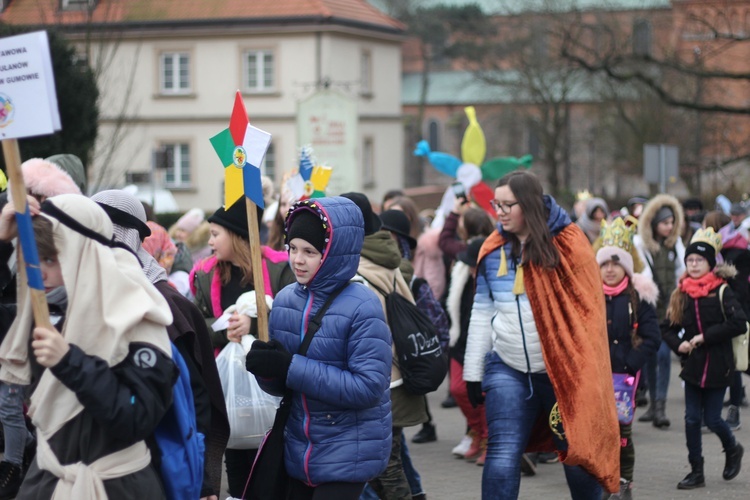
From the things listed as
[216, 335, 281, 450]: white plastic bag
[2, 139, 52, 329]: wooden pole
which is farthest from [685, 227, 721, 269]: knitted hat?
[2, 139, 52, 329]: wooden pole

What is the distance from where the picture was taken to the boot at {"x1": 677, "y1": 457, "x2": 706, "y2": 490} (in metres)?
8.49

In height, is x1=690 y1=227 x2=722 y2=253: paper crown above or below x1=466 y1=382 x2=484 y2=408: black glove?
above

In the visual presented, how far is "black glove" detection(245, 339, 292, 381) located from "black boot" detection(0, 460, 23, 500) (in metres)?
3.44

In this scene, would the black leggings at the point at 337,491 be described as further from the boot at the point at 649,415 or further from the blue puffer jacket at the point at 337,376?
the boot at the point at 649,415

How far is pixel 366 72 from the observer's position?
48906 mm

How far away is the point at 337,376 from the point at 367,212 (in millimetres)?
2069

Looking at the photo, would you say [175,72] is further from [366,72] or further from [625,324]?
[625,324]

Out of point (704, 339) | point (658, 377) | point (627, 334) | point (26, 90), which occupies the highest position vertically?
point (26, 90)

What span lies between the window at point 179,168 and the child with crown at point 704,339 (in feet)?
129

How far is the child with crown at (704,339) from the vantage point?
8.55 meters

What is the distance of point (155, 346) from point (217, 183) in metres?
43.3

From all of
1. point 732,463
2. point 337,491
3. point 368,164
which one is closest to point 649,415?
point 732,463

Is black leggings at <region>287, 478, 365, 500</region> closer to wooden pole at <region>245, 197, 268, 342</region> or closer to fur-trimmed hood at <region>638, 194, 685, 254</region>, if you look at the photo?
wooden pole at <region>245, 197, 268, 342</region>

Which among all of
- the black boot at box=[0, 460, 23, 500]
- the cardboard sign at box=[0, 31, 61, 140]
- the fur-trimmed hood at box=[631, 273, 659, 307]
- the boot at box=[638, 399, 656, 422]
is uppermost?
the cardboard sign at box=[0, 31, 61, 140]
